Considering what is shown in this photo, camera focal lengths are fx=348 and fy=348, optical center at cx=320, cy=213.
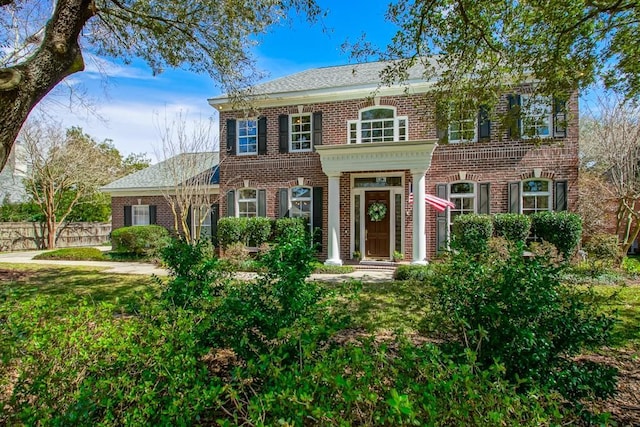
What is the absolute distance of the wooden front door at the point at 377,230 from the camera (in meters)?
12.5

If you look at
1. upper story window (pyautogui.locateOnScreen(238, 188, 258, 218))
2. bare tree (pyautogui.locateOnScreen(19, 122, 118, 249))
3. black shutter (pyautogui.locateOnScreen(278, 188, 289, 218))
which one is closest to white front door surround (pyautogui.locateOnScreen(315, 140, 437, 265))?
black shutter (pyautogui.locateOnScreen(278, 188, 289, 218))

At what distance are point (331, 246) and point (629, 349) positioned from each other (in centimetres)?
831

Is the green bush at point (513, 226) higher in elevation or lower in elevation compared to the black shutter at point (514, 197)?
lower

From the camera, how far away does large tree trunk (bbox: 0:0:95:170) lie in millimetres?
3549

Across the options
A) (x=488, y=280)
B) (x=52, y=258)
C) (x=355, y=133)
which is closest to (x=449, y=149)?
(x=355, y=133)

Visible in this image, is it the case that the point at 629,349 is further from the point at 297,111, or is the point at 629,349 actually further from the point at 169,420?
the point at 297,111

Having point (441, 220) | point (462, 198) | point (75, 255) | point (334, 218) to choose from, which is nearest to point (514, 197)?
point (462, 198)

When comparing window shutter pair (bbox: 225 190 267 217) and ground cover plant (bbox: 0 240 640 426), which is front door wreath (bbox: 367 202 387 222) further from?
ground cover plant (bbox: 0 240 640 426)

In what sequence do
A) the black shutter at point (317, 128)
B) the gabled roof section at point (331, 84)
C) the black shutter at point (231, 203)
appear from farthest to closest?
the black shutter at point (231, 203), the black shutter at point (317, 128), the gabled roof section at point (331, 84)

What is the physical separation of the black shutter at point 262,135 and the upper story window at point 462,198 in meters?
7.17

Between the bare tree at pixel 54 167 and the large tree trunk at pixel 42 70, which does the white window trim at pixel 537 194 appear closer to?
the large tree trunk at pixel 42 70

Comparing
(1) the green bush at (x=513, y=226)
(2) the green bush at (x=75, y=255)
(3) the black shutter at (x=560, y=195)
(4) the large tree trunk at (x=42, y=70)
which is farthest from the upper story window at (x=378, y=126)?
(2) the green bush at (x=75, y=255)

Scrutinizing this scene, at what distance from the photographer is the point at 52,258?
46.2 ft

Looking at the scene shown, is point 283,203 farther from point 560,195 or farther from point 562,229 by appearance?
point 560,195
